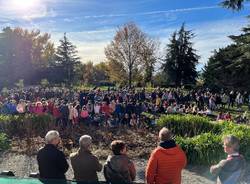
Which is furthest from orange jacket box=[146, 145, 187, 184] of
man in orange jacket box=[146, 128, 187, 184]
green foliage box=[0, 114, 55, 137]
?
green foliage box=[0, 114, 55, 137]

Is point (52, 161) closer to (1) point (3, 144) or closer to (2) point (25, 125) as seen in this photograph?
(1) point (3, 144)

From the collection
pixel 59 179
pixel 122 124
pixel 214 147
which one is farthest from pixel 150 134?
pixel 59 179

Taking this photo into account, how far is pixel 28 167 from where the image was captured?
12.1 m

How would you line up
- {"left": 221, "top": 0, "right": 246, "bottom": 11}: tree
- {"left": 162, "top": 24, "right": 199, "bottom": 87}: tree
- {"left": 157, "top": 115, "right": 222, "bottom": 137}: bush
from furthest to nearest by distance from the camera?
1. {"left": 162, "top": 24, "right": 199, "bottom": 87}: tree
2. {"left": 221, "top": 0, "right": 246, "bottom": 11}: tree
3. {"left": 157, "top": 115, "right": 222, "bottom": 137}: bush

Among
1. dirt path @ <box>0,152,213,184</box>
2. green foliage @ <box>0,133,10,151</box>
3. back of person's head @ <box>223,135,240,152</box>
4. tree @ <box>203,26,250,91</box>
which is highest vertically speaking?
tree @ <box>203,26,250,91</box>

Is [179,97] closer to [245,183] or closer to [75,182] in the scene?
[245,183]

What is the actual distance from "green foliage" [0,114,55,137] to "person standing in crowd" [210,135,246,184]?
11.2 meters

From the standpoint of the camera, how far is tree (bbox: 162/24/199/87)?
51844 millimetres

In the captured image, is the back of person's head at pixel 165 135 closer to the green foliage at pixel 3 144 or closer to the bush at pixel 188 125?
the green foliage at pixel 3 144

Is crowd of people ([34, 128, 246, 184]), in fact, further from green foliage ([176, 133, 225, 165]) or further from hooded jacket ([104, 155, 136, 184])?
green foliage ([176, 133, 225, 165])

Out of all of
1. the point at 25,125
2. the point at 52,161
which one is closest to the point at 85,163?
the point at 52,161

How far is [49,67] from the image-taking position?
6462 cm

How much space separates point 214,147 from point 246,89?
826 inches

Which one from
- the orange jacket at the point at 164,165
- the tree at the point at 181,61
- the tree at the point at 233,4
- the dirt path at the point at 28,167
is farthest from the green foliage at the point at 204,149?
the tree at the point at 181,61
